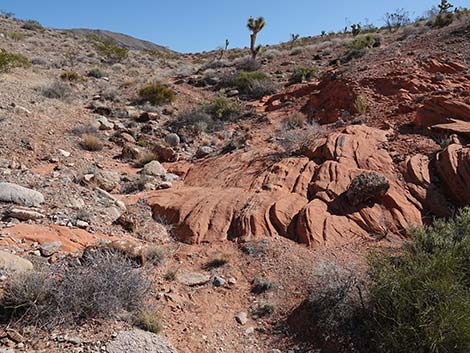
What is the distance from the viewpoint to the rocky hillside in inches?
161

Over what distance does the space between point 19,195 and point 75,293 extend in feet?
9.34

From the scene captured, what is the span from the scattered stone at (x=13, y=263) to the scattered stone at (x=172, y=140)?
23.7 feet

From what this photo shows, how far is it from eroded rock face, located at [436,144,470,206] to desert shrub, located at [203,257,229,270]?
3866 millimetres

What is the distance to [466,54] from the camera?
11.1 metres

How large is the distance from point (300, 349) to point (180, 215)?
10.8 feet

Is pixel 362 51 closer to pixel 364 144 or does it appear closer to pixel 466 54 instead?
pixel 466 54

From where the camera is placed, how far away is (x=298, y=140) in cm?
879

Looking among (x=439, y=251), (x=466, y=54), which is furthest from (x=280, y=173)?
(x=466, y=54)

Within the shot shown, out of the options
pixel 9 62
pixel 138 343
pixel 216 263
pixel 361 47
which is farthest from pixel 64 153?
pixel 361 47

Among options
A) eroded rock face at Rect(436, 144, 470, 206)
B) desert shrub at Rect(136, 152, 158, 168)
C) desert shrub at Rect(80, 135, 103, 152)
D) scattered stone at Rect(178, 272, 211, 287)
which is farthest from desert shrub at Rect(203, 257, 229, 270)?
desert shrub at Rect(80, 135, 103, 152)

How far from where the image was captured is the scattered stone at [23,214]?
17.2 ft

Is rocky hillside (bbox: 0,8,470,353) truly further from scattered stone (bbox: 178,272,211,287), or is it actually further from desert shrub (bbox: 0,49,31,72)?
desert shrub (bbox: 0,49,31,72)

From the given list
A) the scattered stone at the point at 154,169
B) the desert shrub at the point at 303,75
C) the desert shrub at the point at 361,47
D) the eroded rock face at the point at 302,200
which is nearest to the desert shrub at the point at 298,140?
the eroded rock face at the point at 302,200

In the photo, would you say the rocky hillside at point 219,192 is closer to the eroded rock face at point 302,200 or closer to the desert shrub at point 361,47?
the eroded rock face at point 302,200
